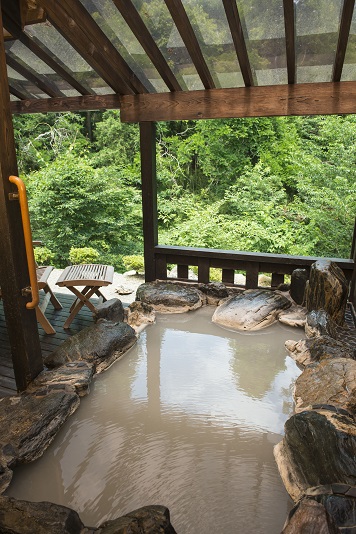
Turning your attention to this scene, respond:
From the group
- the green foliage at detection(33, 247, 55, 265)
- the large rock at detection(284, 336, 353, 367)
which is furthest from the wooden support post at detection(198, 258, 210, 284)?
the green foliage at detection(33, 247, 55, 265)

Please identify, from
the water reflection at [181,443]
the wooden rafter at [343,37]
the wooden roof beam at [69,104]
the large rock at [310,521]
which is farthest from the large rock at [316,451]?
the wooden roof beam at [69,104]

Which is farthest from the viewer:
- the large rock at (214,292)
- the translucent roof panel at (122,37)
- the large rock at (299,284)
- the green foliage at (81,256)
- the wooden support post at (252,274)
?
the green foliage at (81,256)

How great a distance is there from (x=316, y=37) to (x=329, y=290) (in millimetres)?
2207

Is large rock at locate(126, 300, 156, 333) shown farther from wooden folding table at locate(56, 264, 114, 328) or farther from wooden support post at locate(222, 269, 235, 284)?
wooden support post at locate(222, 269, 235, 284)

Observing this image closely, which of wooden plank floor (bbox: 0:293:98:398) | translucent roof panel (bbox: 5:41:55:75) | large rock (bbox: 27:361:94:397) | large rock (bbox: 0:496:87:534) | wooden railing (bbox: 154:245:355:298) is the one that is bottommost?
wooden plank floor (bbox: 0:293:98:398)

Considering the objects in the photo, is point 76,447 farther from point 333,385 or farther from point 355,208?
point 355,208

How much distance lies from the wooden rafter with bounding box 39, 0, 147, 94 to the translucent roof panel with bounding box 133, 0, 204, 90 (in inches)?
17.1

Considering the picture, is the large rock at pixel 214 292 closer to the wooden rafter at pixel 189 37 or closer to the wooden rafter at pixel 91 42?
the wooden rafter at pixel 189 37

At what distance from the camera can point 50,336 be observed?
3.62m

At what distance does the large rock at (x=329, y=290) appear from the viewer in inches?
140

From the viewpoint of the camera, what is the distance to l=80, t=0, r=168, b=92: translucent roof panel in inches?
109

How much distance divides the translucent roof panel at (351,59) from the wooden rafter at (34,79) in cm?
293

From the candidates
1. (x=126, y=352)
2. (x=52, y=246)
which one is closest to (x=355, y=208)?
(x=126, y=352)

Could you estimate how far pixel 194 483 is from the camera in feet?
6.56
